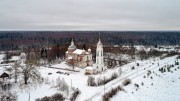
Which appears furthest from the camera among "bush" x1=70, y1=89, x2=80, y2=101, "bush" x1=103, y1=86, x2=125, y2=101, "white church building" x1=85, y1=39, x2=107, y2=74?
"white church building" x1=85, y1=39, x2=107, y2=74

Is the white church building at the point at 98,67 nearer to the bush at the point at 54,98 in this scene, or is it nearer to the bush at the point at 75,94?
the bush at the point at 75,94

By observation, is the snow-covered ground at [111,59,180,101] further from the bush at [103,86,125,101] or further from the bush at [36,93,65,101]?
the bush at [36,93,65,101]

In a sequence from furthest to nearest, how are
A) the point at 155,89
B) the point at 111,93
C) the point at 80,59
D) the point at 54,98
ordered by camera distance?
the point at 80,59 → the point at 155,89 → the point at 111,93 → the point at 54,98

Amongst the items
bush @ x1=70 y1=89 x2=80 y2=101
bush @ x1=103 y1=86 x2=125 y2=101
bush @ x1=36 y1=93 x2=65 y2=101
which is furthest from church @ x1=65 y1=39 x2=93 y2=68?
bush @ x1=36 y1=93 x2=65 y2=101

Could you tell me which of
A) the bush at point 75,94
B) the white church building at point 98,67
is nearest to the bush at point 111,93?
the bush at point 75,94

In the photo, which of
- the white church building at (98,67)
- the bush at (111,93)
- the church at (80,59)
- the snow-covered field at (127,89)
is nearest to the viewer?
the bush at (111,93)

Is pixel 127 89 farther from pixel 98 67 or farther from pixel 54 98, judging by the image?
pixel 98 67

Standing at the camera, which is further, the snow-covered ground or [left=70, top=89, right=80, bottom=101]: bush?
the snow-covered ground

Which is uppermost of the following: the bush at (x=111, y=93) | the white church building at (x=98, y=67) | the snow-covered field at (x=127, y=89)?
the white church building at (x=98, y=67)

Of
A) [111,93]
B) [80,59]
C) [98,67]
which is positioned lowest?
[111,93]

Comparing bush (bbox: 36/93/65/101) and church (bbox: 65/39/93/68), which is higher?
church (bbox: 65/39/93/68)

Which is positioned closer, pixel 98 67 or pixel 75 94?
pixel 75 94

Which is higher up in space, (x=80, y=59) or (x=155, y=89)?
(x=80, y=59)

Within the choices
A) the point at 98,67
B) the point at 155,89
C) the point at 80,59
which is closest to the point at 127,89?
the point at 155,89
